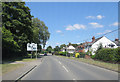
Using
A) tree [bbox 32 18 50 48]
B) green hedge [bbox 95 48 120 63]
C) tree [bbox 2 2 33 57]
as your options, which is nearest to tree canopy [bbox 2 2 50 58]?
tree [bbox 2 2 33 57]

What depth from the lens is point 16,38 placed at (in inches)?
1231

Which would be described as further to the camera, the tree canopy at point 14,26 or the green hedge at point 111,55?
the tree canopy at point 14,26

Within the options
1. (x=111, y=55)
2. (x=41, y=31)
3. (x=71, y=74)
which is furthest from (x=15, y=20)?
(x=41, y=31)

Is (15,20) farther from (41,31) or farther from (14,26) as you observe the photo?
(41,31)

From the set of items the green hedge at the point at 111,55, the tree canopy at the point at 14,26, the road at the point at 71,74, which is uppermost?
the tree canopy at the point at 14,26

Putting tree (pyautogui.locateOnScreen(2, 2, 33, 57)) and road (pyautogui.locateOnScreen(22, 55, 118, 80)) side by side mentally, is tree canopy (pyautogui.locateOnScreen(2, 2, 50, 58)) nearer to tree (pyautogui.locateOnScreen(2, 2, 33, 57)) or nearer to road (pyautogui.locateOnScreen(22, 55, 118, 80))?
tree (pyautogui.locateOnScreen(2, 2, 33, 57))

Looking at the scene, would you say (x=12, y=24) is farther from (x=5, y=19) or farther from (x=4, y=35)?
(x=4, y=35)

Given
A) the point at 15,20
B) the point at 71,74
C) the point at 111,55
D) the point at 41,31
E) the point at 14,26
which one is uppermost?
the point at 41,31

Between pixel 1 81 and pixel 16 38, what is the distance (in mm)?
24478

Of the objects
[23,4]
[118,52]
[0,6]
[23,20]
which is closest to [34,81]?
[118,52]

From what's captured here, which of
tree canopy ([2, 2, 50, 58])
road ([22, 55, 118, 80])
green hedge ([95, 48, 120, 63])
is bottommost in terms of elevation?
road ([22, 55, 118, 80])

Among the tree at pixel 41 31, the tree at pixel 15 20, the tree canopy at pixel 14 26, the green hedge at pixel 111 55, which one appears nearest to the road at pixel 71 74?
the green hedge at pixel 111 55

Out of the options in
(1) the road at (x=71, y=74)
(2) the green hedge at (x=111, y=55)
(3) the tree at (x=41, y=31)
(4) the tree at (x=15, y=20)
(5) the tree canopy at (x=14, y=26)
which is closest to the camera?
(1) the road at (x=71, y=74)

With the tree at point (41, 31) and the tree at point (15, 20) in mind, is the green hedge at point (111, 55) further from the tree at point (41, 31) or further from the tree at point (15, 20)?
the tree at point (41, 31)
